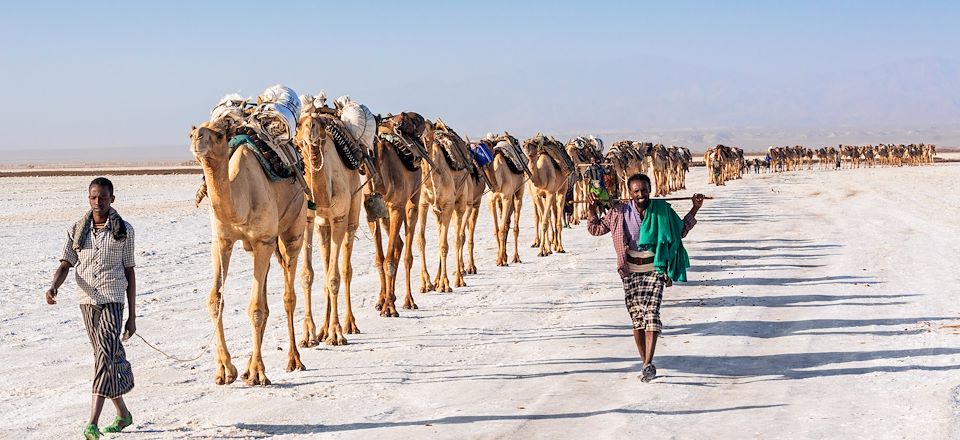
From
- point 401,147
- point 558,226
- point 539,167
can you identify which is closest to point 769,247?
point 558,226

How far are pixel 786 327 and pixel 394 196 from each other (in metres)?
4.98

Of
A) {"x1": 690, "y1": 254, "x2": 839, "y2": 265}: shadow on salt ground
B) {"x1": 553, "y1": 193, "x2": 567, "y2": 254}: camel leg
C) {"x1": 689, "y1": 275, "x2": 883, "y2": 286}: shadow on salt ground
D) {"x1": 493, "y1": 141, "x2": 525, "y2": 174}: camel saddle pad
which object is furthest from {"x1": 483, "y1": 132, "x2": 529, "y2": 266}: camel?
{"x1": 689, "y1": 275, "x2": 883, "y2": 286}: shadow on salt ground

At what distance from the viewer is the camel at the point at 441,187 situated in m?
15.6

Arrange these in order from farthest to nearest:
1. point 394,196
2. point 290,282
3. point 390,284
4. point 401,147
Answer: point 401,147
point 394,196
point 390,284
point 290,282

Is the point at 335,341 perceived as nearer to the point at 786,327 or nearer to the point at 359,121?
the point at 359,121

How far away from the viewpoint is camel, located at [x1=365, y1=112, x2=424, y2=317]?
13141mm

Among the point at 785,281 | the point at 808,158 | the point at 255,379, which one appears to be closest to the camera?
the point at 255,379

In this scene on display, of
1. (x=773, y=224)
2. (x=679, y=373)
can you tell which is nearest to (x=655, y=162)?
(x=773, y=224)

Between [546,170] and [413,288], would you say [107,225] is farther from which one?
[546,170]

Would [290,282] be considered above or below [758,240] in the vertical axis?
above

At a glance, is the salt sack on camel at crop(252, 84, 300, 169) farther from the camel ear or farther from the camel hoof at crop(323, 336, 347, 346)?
the camel hoof at crop(323, 336, 347, 346)

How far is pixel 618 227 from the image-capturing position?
944 centimetres

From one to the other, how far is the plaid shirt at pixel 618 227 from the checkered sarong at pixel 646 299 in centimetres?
13

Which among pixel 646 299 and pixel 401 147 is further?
pixel 401 147
